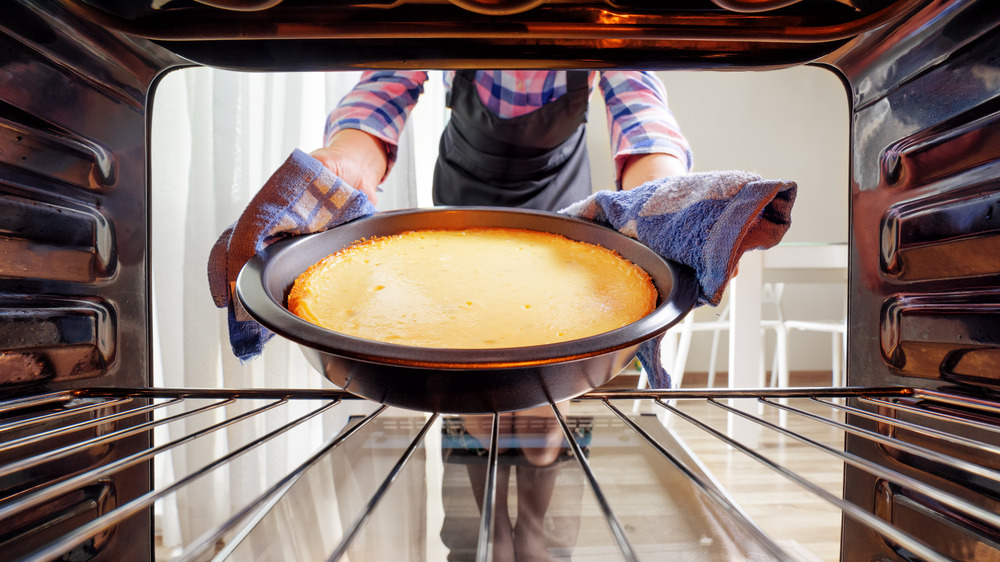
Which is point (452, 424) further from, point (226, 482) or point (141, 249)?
point (226, 482)

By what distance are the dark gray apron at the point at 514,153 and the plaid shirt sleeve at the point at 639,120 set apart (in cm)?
10

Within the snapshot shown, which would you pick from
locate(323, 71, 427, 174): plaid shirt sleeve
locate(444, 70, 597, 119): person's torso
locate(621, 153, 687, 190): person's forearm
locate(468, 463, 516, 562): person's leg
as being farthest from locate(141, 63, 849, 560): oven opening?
locate(444, 70, 597, 119): person's torso

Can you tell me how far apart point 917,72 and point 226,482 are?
54.5 inches

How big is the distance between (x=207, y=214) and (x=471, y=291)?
1.01m

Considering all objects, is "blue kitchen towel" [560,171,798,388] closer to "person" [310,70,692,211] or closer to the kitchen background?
"person" [310,70,692,211]

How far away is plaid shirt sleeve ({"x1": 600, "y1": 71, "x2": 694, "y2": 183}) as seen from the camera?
68 cm

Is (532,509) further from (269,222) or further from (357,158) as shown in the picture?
(357,158)

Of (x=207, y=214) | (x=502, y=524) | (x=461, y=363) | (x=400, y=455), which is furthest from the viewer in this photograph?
(x=207, y=214)

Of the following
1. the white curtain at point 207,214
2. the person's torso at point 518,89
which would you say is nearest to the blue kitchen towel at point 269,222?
the person's torso at point 518,89

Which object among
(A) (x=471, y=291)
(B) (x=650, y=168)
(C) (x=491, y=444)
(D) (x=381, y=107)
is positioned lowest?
(C) (x=491, y=444)

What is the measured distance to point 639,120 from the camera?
724 millimetres

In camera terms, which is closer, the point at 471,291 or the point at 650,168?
the point at 471,291

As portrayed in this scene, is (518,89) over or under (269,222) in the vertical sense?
over

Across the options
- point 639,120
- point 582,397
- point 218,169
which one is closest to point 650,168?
point 639,120
